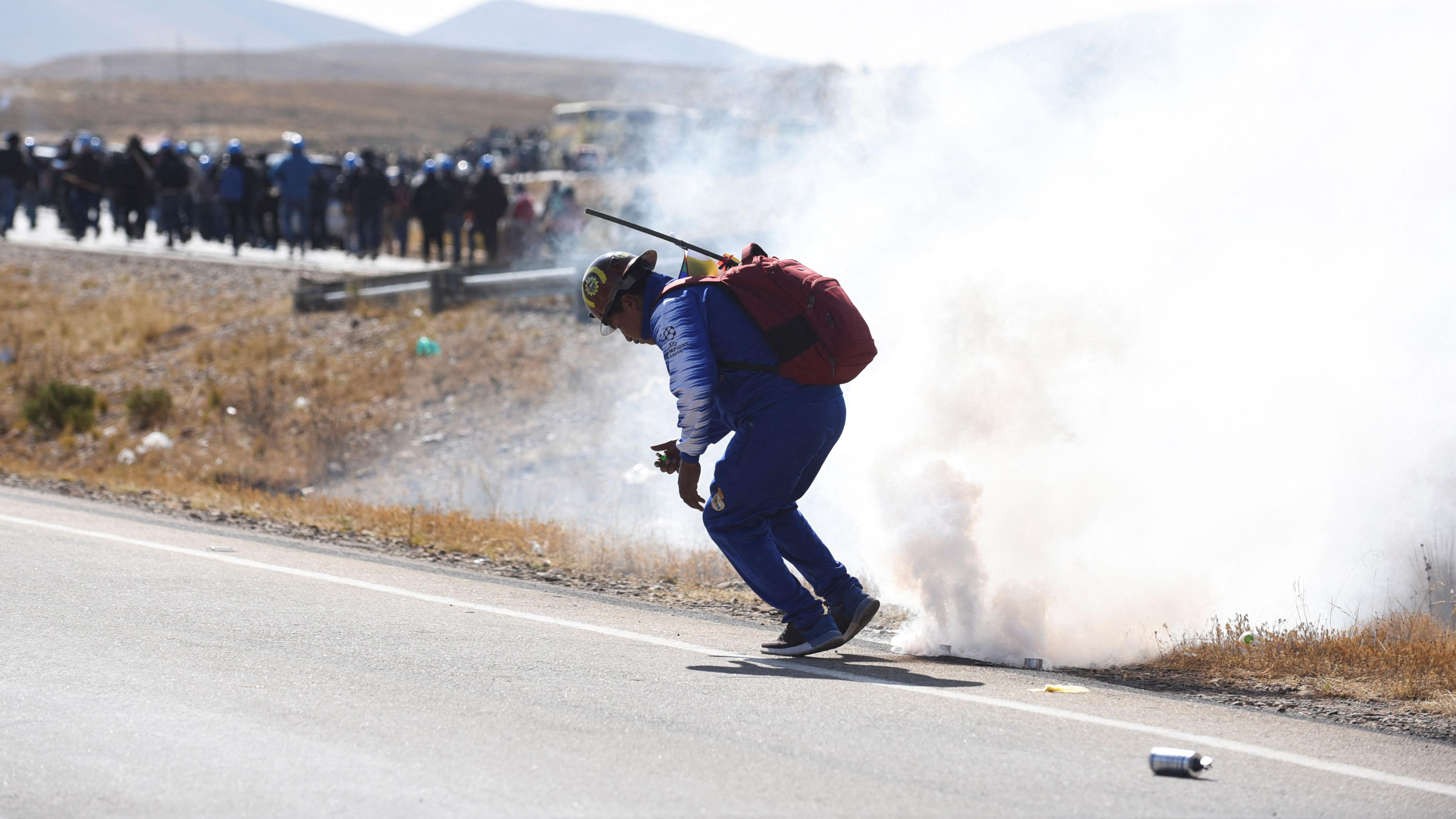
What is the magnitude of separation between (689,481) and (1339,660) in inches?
114

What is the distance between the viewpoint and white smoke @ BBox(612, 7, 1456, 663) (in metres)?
7.08

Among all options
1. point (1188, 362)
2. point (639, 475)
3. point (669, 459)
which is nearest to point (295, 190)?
point (639, 475)

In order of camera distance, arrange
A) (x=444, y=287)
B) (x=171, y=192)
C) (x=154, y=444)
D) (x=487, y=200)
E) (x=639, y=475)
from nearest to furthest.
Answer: (x=639, y=475) < (x=154, y=444) < (x=444, y=287) < (x=487, y=200) < (x=171, y=192)

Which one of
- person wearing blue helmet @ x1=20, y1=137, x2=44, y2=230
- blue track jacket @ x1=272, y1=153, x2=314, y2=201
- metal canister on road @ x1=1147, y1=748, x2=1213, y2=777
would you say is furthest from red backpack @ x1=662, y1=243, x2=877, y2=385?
person wearing blue helmet @ x1=20, y1=137, x2=44, y2=230

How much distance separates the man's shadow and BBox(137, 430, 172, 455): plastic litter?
11.6 m

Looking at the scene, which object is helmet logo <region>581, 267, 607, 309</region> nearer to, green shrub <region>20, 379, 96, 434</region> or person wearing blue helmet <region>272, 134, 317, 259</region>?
green shrub <region>20, 379, 96, 434</region>

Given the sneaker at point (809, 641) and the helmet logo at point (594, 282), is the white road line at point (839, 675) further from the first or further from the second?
the helmet logo at point (594, 282)

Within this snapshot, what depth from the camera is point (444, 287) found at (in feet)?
61.4

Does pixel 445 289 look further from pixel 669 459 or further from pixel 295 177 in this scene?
pixel 669 459

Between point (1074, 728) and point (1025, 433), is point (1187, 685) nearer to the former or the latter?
point (1074, 728)

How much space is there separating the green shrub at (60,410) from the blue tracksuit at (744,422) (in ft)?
42.8

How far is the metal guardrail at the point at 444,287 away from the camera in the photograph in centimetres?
1770

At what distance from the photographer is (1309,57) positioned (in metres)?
9.19

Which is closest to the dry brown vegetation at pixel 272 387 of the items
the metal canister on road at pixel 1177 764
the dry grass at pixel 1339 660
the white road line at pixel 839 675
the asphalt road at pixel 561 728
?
the white road line at pixel 839 675
